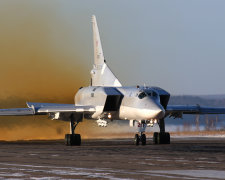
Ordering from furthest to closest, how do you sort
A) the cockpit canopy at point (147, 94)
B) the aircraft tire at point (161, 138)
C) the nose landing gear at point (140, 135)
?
1. the aircraft tire at point (161, 138)
2. the cockpit canopy at point (147, 94)
3. the nose landing gear at point (140, 135)

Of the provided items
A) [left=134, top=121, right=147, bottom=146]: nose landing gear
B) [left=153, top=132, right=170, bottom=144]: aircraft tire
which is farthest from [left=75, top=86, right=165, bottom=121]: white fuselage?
[left=153, top=132, right=170, bottom=144]: aircraft tire

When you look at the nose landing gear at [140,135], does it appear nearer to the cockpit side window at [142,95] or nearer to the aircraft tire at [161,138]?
the cockpit side window at [142,95]

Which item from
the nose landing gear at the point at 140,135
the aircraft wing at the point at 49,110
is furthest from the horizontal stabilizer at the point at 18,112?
the nose landing gear at the point at 140,135

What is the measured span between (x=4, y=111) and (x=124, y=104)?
785cm

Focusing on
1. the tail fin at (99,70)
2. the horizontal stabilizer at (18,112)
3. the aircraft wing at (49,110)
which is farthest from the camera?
the tail fin at (99,70)

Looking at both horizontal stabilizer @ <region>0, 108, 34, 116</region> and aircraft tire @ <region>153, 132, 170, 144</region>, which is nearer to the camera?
aircraft tire @ <region>153, 132, 170, 144</region>

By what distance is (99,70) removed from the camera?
5250 centimetres

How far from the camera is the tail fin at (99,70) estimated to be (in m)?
51.3

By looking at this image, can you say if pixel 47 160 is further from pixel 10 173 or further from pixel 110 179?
pixel 110 179

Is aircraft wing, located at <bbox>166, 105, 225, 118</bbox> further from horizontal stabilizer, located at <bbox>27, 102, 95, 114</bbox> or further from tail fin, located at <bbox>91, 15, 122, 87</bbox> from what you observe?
tail fin, located at <bbox>91, 15, 122, 87</bbox>

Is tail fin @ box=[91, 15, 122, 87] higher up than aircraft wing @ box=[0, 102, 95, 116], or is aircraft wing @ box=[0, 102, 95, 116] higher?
tail fin @ box=[91, 15, 122, 87]

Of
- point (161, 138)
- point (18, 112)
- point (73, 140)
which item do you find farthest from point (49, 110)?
point (161, 138)

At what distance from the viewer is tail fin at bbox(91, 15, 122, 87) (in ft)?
168

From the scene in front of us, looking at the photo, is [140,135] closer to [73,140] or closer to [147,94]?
[147,94]
